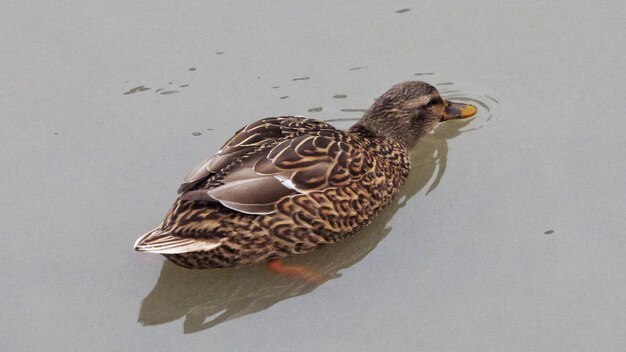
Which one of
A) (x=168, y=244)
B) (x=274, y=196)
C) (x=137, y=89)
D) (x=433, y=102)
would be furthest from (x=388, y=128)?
(x=168, y=244)

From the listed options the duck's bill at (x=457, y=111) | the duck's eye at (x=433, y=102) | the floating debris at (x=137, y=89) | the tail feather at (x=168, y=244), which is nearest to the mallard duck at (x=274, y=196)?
the tail feather at (x=168, y=244)

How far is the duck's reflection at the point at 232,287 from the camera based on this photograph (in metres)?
5.63

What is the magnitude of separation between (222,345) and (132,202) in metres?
1.51

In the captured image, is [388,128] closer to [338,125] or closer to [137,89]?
[338,125]

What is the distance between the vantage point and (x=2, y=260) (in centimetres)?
605

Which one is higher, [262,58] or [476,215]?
[262,58]

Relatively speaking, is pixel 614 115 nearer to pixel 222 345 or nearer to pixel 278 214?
pixel 278 214

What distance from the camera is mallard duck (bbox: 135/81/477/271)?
5625 mm

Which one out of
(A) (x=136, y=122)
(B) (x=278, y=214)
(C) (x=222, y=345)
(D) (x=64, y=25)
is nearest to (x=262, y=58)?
(A) (x=136, y=122)

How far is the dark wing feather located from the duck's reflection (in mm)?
423

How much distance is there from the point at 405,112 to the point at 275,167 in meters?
1.49

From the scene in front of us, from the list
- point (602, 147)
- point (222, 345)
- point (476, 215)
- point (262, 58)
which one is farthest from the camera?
point (262, 58)

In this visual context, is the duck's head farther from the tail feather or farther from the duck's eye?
the tail feather

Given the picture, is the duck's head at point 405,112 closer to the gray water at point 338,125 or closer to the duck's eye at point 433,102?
the duck's eye at point 433,102
